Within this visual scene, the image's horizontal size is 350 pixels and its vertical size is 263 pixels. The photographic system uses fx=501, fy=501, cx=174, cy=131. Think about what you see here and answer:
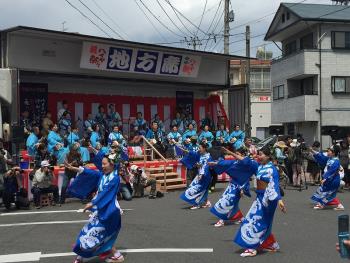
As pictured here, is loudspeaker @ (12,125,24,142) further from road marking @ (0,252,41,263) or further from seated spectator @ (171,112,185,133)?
seated spectator @ (171,112,185,133)

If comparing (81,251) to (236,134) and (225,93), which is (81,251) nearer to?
(236,134)

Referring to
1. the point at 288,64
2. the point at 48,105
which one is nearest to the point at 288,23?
the point at 288,64

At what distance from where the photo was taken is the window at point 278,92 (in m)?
36.6

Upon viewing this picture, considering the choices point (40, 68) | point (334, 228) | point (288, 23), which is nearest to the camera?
point (334, 228)

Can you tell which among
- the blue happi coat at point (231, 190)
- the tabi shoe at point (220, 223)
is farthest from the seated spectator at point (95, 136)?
the tabi shoe at point (220, 223)

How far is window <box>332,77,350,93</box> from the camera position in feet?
108

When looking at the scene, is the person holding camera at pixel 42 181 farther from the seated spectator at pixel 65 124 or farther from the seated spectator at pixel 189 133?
the seated spectator at pixel 189 133

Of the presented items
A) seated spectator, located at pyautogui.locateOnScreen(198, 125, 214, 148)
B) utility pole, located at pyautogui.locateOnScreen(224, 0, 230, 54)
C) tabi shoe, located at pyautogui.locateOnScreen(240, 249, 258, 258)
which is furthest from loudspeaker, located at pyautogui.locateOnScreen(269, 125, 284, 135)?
tabi shoe, located at pyautogui.locateOnScreen(240, 249, 258, 258)

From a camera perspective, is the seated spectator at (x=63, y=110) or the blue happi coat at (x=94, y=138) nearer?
the blue happi coat at (x=94, y=138)

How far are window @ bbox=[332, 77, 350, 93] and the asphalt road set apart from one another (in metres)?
21.2

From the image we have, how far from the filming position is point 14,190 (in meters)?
13.0

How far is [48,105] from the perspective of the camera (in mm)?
18703

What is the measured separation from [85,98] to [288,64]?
19.5 metres

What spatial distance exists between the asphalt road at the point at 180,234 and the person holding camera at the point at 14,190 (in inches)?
30.7
